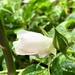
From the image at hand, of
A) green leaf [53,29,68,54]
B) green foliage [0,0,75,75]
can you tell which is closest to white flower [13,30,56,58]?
green leaf [53,29,68,54]

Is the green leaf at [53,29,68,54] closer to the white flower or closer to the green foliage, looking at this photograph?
the white flower

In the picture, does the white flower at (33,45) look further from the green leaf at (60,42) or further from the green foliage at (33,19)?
the green foliage at (33,19)

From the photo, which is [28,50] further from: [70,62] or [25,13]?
[25,13]

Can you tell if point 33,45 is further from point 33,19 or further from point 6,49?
point 33,19

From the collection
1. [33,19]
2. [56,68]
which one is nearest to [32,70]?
[56,68]

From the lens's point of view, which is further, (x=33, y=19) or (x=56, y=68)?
(x=33, y=19)

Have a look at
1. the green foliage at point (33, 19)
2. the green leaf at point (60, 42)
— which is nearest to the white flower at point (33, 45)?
the green leaf at point (60, 42)

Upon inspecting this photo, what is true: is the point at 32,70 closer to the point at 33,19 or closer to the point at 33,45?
the point at 33,45

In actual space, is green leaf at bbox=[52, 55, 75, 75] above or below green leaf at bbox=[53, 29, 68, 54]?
below
